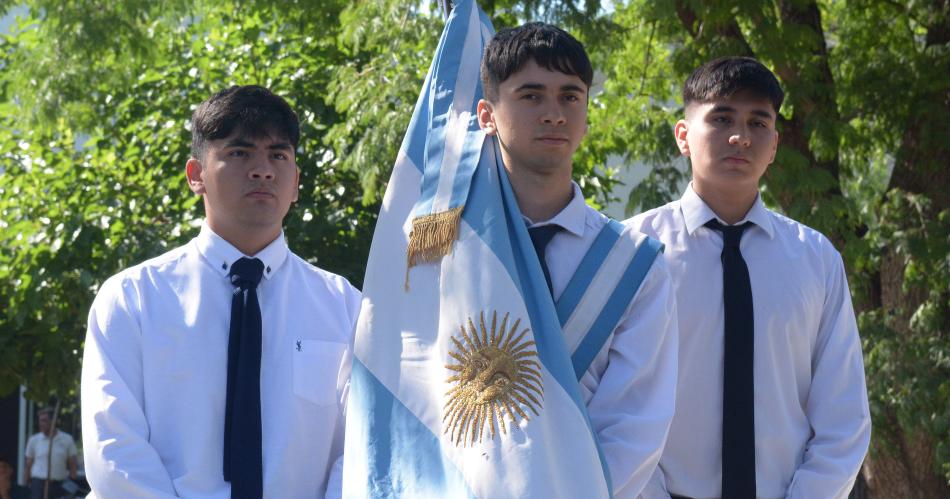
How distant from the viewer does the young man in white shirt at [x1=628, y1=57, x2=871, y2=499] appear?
3748 mm

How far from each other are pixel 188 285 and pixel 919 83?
22.5 feet

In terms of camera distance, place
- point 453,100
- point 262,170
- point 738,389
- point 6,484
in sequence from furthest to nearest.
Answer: point 6,484
point 262,170
point 738,389
point 453,100

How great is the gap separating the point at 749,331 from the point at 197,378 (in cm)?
152

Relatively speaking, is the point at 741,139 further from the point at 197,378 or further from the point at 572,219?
the point at 197,378

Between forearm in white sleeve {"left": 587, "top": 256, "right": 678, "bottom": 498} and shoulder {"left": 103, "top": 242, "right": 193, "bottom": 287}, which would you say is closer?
forearm in white sleeve {"left": 587, "top": 256, "right": 678, "bottom": 498}

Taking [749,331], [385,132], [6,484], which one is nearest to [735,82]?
[749,331]

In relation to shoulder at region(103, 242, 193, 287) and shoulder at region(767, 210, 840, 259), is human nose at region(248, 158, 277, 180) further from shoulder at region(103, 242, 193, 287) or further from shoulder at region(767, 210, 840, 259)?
shoulder at region(767, 210, 840, 259)

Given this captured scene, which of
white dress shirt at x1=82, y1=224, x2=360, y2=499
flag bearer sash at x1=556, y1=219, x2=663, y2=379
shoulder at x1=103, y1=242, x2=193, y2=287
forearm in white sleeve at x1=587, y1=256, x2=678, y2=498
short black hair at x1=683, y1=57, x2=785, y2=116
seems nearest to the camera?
forearm in white sleeve at x1=587, y1=256, x2=678, y2=498

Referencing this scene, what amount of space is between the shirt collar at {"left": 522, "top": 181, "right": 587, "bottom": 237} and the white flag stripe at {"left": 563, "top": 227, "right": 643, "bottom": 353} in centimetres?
12

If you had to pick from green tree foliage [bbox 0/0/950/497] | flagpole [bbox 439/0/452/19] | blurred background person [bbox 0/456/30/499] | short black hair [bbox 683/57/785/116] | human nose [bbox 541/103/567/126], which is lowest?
blurred background person [bbox 0/456/30/499]

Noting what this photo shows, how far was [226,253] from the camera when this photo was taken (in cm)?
392

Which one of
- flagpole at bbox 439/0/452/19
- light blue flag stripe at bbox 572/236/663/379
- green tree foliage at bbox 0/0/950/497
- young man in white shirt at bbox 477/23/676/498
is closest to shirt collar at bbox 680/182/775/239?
young man in white shirt at bbox 477/23/676/498

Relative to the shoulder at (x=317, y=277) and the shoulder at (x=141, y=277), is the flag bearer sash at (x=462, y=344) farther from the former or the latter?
the shoulder at (x=141, y=277)

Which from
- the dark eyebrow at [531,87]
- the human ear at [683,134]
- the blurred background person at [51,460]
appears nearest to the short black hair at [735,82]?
the human ear at [683,134]
